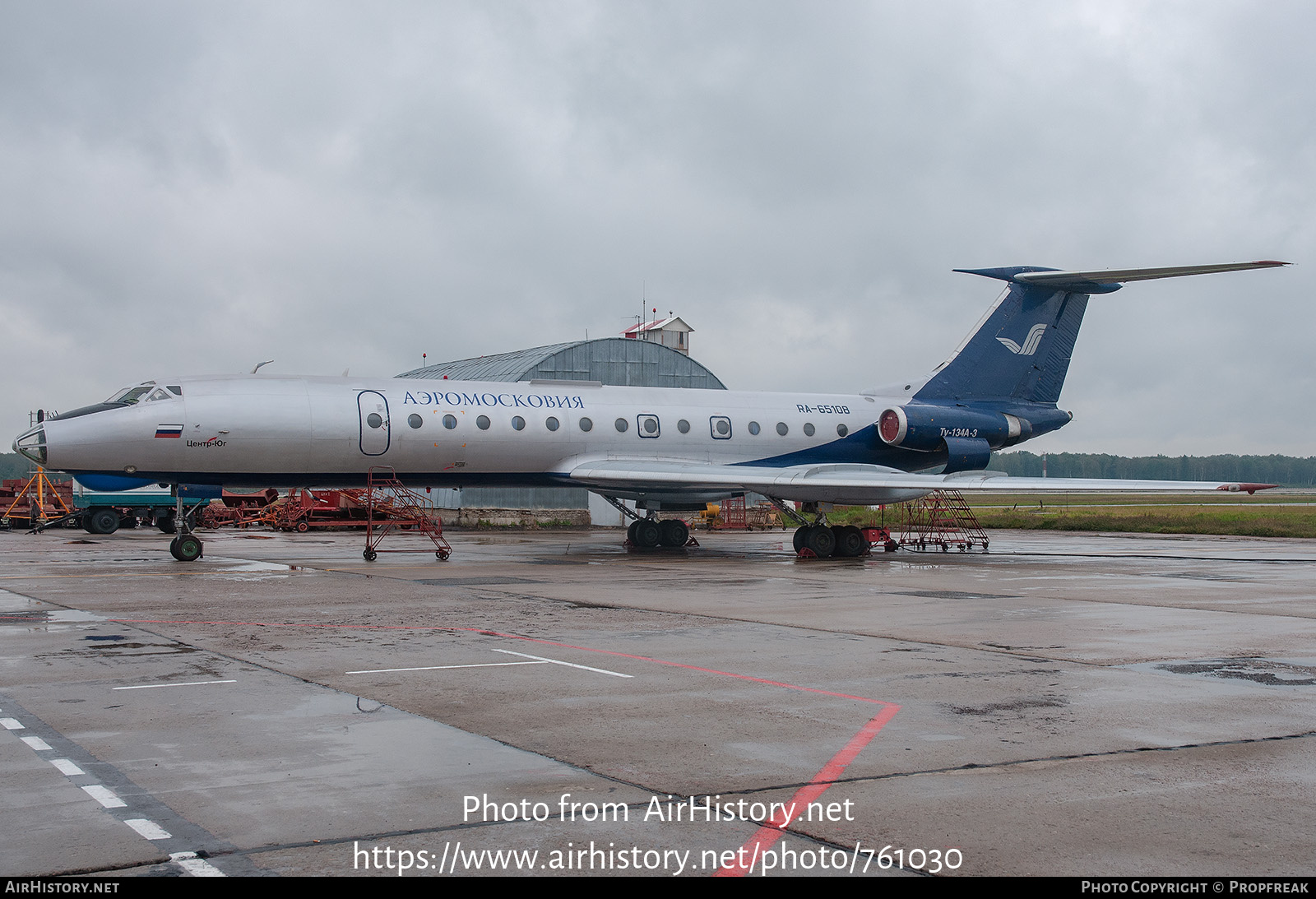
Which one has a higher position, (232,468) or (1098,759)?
(232,468)

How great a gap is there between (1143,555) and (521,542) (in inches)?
621

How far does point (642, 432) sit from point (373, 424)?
20.6ft

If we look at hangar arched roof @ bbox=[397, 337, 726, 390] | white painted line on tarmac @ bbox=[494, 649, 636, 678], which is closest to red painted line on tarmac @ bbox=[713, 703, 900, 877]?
white painted line on tarmac @ bbox=[494, 649, 636, 678]

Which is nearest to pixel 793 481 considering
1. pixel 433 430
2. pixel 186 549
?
pixel 433 430

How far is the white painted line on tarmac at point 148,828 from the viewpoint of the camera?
461 cm

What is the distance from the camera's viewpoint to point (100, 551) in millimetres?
25578

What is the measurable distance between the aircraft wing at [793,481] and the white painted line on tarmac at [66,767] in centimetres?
1759

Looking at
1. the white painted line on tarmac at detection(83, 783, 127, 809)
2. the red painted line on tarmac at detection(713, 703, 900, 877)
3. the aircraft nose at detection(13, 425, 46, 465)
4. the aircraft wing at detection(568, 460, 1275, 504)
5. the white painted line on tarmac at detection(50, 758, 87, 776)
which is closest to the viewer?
the red painted line on tarmac at detection(713, 703, 900, 877)

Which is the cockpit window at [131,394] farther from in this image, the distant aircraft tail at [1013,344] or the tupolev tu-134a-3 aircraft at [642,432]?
the distant aircraft tail at [1013,344]

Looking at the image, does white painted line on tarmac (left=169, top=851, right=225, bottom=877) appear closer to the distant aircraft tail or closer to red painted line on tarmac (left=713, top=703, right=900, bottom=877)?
red painted line on tarmac (left=713, top=703, right=900, bottom=877)

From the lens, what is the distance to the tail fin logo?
27913mm

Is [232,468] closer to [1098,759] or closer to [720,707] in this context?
[720,707]

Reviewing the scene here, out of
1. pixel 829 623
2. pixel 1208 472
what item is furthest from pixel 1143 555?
pixel 1208 472

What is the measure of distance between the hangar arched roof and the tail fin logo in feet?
46.3
